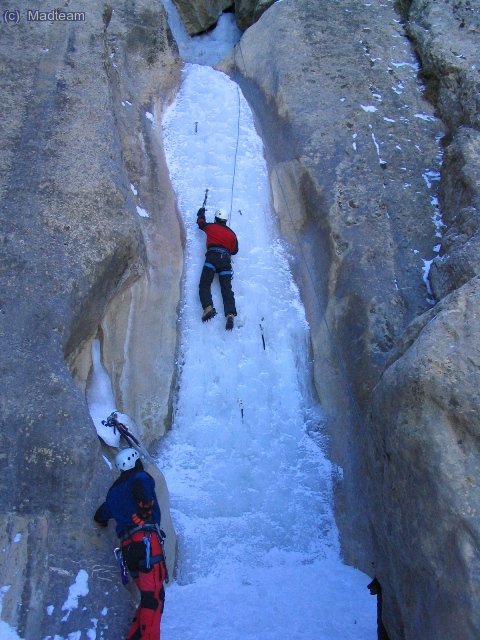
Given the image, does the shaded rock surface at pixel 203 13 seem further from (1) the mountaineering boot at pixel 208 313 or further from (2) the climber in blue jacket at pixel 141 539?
(2) the climber in blue jacket at pixel 141 539

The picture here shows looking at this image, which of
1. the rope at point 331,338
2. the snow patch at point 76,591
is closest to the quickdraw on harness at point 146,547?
the snow patch at point 76,591

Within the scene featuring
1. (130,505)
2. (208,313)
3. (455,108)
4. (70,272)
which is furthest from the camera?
(455,108)

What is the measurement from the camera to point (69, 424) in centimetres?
599

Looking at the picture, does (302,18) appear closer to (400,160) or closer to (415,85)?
(415,85)

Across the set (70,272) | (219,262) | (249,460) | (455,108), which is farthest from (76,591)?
(455,108)

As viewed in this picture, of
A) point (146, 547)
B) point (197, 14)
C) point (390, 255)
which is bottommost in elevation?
point (146, 547)

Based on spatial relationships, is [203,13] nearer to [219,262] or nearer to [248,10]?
[248,10]

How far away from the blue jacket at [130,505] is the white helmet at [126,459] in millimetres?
202

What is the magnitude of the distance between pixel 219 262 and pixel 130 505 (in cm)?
389

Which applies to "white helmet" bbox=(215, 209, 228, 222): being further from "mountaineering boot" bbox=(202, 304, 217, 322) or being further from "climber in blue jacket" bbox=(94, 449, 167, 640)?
"climber in blue jacket" bbox=(94, 449, 167, 640)

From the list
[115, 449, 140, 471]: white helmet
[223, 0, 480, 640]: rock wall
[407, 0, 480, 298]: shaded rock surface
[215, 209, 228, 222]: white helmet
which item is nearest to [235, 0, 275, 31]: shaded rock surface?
[223, 0, 480, 640]: rock wall

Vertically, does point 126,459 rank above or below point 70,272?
below

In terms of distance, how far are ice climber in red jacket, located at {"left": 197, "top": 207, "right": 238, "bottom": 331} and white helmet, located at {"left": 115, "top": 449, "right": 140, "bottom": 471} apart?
2732 mm

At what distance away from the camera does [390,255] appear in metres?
8.34
